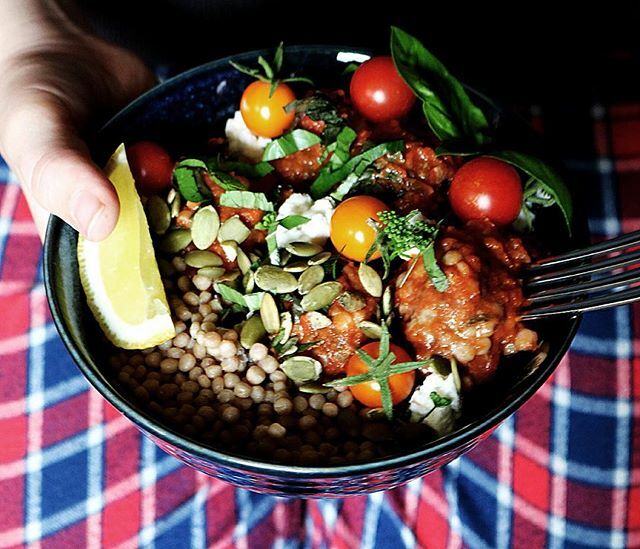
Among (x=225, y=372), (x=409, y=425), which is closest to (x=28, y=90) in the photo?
(x=225, y=372)

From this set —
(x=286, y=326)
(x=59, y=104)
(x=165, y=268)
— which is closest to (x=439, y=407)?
(x=286, y=326)

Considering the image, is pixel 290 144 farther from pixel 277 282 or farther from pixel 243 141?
pixel 277 282

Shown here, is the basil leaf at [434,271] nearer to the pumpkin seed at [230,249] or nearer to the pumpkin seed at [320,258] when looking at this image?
the pumpkin seed at [320,258]

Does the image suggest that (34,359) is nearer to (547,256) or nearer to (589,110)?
(547,256)

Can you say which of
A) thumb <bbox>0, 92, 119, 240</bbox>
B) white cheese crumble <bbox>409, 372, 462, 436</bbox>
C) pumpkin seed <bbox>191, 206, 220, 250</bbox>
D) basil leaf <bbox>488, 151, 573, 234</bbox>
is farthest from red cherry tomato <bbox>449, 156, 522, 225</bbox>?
thumb <bbox>0, 92, 119, 240</bbox>

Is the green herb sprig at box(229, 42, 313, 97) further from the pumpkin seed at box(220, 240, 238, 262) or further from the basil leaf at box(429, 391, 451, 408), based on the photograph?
the basil leaf at box(429, 391, 451, 408)

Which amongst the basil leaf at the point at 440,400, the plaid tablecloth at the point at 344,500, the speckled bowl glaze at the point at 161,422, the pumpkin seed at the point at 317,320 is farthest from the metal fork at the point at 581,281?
the plaid tablecloth at the point at 344,500

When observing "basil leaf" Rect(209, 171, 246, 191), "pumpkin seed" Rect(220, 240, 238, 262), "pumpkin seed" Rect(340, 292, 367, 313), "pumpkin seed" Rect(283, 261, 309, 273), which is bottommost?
"pumpkin seed" Rect(340, 292, 367, 313)
